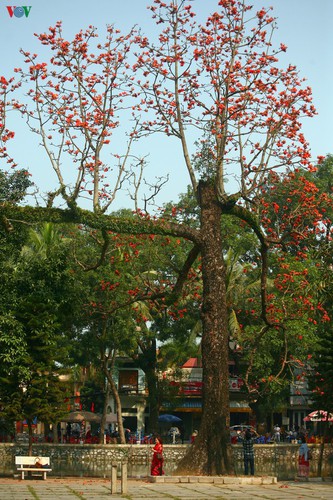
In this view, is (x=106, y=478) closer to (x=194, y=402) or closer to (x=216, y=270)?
(x=216, y=270)

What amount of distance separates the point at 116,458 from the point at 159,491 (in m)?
7.43

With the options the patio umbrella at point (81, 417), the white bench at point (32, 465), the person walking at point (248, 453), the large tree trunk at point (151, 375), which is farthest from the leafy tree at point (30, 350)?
the large tree trunk at point (151, 375)

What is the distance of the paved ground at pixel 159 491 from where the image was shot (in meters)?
19.1

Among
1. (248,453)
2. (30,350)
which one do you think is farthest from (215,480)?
(30,350)

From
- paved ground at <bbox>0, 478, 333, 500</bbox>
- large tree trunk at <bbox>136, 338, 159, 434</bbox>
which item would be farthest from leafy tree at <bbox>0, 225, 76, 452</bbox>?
large tree trunk at <bbox>136, 338, 159, 434</bbox>

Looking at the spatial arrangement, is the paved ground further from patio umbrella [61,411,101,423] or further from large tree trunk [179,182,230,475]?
patio umbrella [61,411,101,423]

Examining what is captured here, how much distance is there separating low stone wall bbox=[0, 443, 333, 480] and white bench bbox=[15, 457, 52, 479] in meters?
0.82

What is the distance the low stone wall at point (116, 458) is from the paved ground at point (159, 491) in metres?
2.95

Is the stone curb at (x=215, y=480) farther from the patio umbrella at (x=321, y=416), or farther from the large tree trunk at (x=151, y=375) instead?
the large tree trunk at (x=151, y=375)

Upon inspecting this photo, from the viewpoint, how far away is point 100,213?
84.4ft

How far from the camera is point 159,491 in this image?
821 inches

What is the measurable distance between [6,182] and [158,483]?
93.6 feet

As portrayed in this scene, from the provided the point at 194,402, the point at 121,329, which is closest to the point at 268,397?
the point at 121,329

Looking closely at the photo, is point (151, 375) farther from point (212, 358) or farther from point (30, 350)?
point (212, 358)
